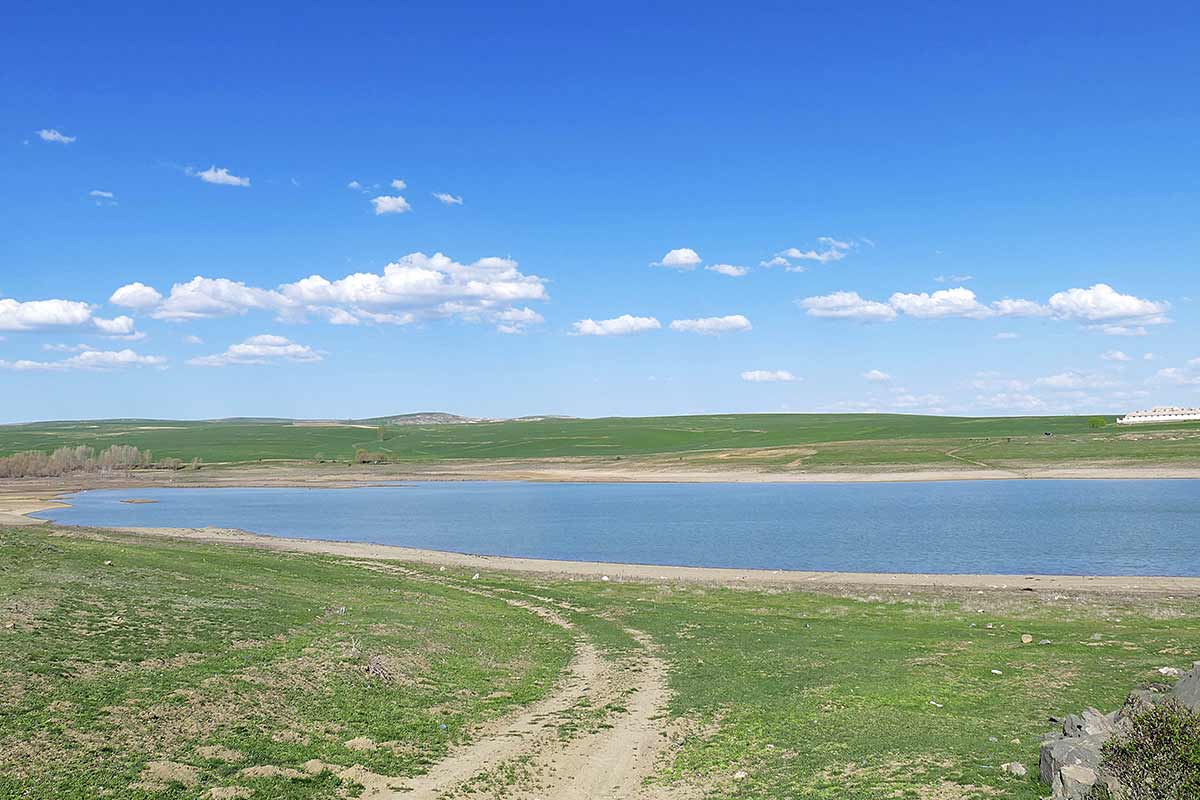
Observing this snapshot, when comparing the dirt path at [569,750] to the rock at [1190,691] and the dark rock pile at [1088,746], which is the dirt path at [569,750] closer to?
the dark rock pile at [1088,746]

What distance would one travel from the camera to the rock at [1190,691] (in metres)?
14.2

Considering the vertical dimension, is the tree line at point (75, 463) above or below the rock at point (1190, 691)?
below

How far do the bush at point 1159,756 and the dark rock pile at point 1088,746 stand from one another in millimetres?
366

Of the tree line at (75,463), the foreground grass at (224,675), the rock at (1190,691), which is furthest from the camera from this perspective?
the tree line at (75,463)

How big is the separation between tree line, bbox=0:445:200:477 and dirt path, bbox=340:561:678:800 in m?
181

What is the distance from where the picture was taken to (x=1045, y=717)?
19672 millimetres

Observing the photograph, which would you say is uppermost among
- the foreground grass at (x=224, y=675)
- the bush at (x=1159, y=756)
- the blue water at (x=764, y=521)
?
the bush at (x=1159, y=756)

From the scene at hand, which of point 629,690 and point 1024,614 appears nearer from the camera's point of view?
point 629,690

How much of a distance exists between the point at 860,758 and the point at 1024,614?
21052 mm

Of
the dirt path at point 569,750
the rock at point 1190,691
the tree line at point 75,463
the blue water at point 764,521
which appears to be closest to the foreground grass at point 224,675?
the dirt path at point 569,750

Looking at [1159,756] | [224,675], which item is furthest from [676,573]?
[1159,756]

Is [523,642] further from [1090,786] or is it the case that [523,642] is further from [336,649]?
[1090,786]

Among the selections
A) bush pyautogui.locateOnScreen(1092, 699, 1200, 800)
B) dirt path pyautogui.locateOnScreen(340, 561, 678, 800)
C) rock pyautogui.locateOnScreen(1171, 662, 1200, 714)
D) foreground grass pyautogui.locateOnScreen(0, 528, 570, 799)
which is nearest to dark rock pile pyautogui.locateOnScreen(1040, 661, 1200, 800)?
rock pyautogui.locateOnScreen(1171, 662, 1200, 714)

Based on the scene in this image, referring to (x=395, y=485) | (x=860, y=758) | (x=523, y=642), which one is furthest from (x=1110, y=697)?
(x=395, y=485)
